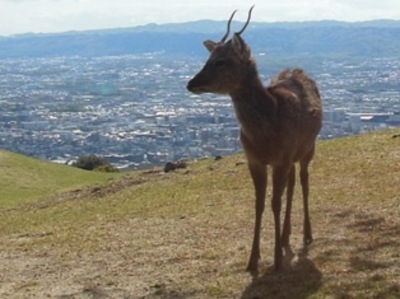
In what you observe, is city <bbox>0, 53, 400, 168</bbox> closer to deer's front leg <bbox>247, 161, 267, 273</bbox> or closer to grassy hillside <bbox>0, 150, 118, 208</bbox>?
grassy hillside <bbox>0, 150, 118, 208</bbox>

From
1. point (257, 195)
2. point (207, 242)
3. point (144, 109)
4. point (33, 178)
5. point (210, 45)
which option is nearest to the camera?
point (210, 45)

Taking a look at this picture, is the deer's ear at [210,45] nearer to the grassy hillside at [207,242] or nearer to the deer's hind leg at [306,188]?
the deer's hind leg at [306,188]

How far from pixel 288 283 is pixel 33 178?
1991 centimetres

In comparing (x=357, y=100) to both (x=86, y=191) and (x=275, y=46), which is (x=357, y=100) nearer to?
(x=86, y=191)

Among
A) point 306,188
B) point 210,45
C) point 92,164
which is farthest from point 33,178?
point 210,45

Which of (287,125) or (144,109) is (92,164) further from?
(144,109)

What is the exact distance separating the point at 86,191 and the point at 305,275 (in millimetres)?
14123

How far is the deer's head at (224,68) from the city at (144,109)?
22865mm

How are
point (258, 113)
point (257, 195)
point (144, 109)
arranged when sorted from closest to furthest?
point (258, 113) < point (257, 195) < point (144, 109)

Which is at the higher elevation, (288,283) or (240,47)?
(240,47)

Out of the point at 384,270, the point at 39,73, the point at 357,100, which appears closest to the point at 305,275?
the point at 384,270

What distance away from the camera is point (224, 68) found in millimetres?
9508

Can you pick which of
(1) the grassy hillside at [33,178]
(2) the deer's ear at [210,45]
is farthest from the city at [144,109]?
(2) the deer's ear at [210,45]

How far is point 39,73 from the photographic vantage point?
154000mm
